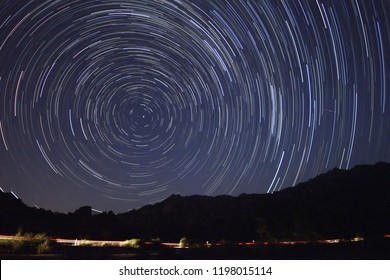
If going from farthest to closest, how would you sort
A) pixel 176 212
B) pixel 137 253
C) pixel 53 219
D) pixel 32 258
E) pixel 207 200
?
pixel 207 200 → pixel 176 212 → pixel 53 219 → pixel 137 253 → pixel 32 258

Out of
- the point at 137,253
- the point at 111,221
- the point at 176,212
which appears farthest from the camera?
the point at 176,212

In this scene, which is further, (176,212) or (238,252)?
(176,212)

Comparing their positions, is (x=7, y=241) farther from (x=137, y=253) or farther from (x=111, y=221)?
(x=111, y=221)
